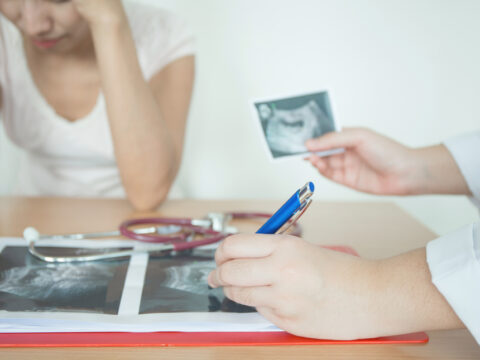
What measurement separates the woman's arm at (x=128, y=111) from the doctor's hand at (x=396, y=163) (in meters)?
0.33

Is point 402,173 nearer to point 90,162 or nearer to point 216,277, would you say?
point 216,277

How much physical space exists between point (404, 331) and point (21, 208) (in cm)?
81

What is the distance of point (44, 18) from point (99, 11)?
13cm

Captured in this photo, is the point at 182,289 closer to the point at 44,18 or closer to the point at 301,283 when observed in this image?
the point at 301,283

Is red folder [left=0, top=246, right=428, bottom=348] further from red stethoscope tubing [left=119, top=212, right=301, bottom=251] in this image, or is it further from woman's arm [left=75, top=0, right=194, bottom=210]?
woman's arm [left=75, top=0, right=194, bottom=210]

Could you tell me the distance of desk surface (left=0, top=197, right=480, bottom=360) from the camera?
48 centimetres

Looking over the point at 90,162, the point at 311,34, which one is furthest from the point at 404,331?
the point at 311,34

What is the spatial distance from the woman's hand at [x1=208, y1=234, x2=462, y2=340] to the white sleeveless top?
0.87 metres

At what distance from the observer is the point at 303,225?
95cm

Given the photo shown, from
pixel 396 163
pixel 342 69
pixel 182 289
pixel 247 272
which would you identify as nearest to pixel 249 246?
pixel 247 272

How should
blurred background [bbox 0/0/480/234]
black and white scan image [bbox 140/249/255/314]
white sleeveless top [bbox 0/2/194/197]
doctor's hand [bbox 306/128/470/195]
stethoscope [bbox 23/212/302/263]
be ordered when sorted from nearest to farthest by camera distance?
black and white scan image [bbox 140/249/255/314] < stethoscope [bbox 23/212/302/263] < doctor's hand [bbox 306/128/470/195] < white sleeveless top [bbox 0/2/194/197] < blurred background [bbox 0/0/480/234]

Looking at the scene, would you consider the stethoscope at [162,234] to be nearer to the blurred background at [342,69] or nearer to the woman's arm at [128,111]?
the woman's arm at [128,111]

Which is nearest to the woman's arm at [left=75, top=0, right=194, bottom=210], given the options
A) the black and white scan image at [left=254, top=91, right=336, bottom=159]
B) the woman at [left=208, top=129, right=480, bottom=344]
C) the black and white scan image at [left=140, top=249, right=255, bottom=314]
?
the black and white scan image at [left=254, top=91, right=336, bottom=159]

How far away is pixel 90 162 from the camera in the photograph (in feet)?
4.34
